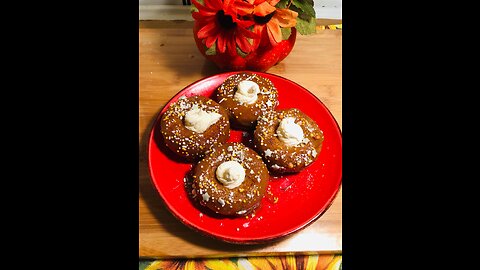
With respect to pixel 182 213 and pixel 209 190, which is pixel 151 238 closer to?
pixel 182 213

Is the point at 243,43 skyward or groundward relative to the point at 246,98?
skyward

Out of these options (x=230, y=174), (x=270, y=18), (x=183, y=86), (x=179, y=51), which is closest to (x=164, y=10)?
(x=179, y=51)

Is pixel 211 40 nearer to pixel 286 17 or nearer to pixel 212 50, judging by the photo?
pixel 212 50

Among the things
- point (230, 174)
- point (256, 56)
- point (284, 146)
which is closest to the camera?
point (230, 174)

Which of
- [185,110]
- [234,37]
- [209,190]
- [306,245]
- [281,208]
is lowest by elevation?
[306,245]

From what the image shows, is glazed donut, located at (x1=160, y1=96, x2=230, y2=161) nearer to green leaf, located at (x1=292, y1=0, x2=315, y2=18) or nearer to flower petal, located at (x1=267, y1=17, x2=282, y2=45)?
flower petal, located at (x1=267, y1=17, x2=282, y2=45)
